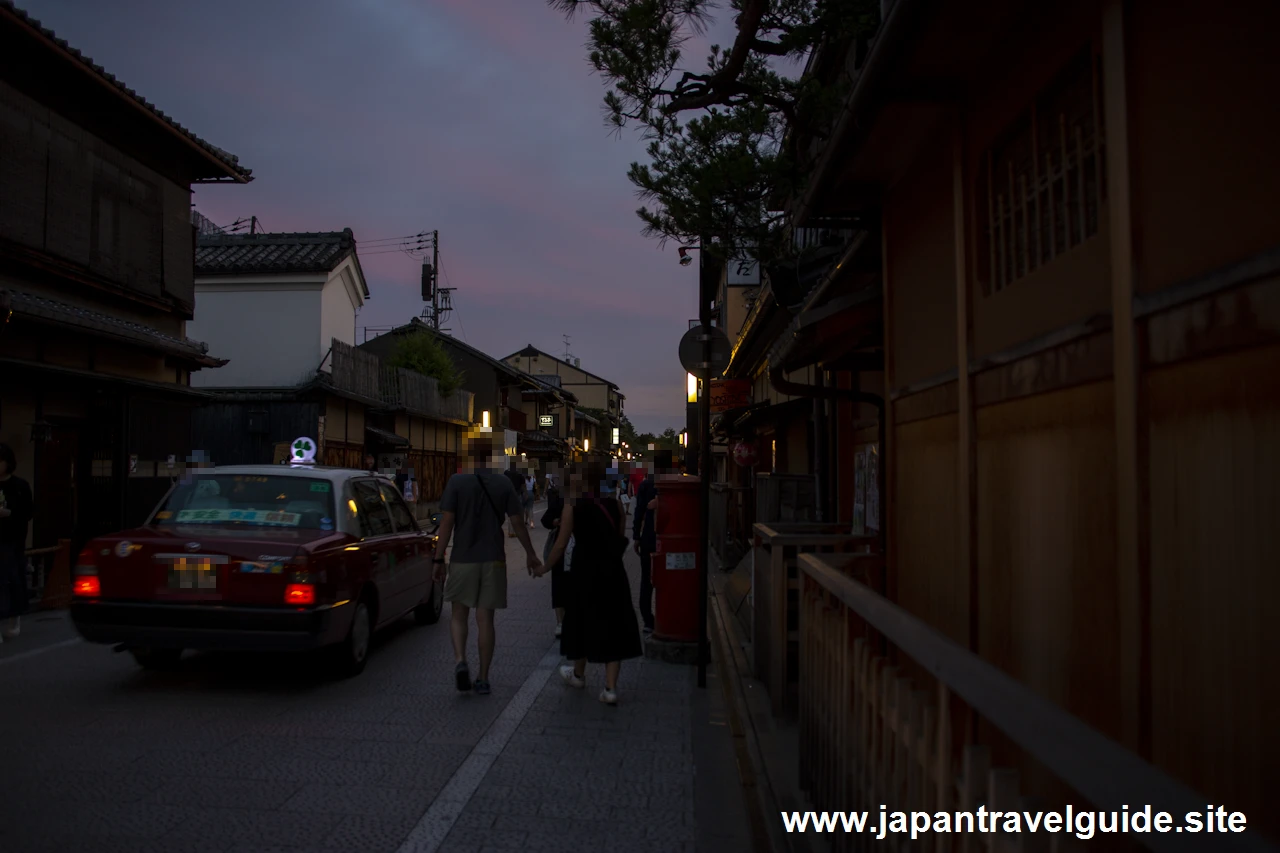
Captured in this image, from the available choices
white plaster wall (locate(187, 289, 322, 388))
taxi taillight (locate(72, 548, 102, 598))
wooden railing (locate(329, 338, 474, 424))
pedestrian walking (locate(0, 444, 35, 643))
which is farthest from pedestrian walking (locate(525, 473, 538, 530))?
taxi taillight (locate(72, 548, 102, 598))

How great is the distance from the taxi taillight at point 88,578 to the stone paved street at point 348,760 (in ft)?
2.43

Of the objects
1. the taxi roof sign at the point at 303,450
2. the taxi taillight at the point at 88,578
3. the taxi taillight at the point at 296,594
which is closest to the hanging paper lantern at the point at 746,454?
the taxi roof sign at the point at 303,450

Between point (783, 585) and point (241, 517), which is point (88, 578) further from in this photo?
point (783, 585)

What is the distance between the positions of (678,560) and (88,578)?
15.6 ft

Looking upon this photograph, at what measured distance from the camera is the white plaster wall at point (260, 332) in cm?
2520

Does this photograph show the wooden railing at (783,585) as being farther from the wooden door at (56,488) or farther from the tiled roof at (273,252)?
the tiled roof at (273,252)

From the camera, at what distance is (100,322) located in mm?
13594

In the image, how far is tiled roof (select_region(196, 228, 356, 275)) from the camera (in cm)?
2530

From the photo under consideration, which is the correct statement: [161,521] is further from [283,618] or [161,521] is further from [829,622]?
[829,622]

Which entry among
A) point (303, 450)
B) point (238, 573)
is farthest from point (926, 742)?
point (303, 450)

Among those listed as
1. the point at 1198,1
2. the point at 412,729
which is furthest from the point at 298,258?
the point at 1198,1

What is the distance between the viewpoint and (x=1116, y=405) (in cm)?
295

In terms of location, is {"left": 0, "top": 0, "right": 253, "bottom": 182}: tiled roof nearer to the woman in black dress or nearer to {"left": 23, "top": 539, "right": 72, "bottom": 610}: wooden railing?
{"left": 23, "top": 539, "right": 72, "bottom": 610}: wooden railing

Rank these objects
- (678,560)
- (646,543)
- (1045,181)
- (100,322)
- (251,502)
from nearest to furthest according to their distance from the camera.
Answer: (1045,181) < (251,502) < (678,560) < (646,543) < (100,322)
